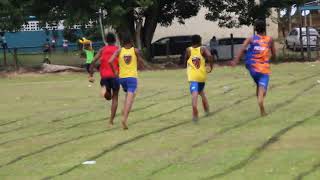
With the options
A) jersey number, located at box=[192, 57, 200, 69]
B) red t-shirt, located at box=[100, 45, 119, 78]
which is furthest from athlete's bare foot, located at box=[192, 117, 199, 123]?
red t-shirt, located at box=[100, 45, 119, 78]

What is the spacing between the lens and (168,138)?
1022 centimetres

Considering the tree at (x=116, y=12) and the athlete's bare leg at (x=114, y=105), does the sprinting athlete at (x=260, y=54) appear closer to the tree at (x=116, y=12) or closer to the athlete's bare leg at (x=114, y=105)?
the athlete's bare leg at (x=114, y=105)

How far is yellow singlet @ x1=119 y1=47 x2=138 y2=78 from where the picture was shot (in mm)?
11375

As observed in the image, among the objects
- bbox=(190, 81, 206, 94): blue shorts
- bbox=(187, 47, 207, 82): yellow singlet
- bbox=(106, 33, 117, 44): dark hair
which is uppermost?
bbox=(106, 33, 117, 44): dark hair

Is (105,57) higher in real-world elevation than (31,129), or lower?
higher

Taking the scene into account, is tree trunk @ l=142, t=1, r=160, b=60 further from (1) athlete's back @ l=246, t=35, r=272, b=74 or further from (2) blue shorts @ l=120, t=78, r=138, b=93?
(2) blue shorts @ l=120, t=78, r=138, b=93

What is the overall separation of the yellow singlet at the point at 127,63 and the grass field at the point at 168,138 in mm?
905

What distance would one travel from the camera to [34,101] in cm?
1716

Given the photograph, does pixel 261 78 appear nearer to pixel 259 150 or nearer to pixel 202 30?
pixel 259 150

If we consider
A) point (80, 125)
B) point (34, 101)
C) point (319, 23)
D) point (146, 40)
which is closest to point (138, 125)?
point (80, 125)

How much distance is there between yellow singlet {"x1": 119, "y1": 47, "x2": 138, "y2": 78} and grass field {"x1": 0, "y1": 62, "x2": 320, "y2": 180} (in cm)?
91

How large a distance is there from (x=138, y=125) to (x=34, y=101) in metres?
6.02

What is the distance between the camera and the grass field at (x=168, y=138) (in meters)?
7.97

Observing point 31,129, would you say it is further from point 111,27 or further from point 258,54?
point 111,27
